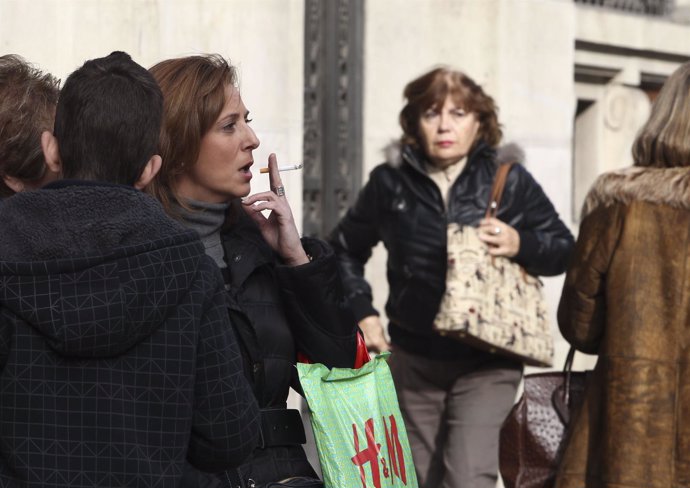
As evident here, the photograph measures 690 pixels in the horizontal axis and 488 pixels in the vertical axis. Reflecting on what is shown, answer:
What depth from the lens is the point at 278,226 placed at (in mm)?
3574

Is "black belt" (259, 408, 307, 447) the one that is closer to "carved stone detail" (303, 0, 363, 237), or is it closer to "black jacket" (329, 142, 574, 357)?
"black jacket" (329, 142, 574, 357)

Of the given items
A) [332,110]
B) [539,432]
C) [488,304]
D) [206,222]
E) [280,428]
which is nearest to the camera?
[280,428]

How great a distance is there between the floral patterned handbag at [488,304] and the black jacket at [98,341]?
2.77m

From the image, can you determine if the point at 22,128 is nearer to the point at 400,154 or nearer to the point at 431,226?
the point at 431,226

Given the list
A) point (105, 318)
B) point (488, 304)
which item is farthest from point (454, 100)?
point (105, 318)

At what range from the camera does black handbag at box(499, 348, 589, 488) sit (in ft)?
16.1

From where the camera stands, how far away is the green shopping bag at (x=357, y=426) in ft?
11.0

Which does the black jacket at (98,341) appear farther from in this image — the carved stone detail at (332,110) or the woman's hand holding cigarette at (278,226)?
the carved stone detail at (332,110)

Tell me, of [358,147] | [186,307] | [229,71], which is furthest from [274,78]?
[186,307]

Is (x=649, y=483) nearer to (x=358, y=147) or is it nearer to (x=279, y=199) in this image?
(x=279, y=199)

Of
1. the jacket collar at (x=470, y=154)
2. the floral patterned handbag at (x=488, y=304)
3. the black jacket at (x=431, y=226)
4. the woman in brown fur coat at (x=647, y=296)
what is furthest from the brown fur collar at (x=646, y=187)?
Result: the jacket collar at (x=470, y=154)

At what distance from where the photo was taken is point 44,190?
9.11 feet

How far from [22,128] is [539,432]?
2.15m

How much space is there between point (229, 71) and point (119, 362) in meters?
1.03
